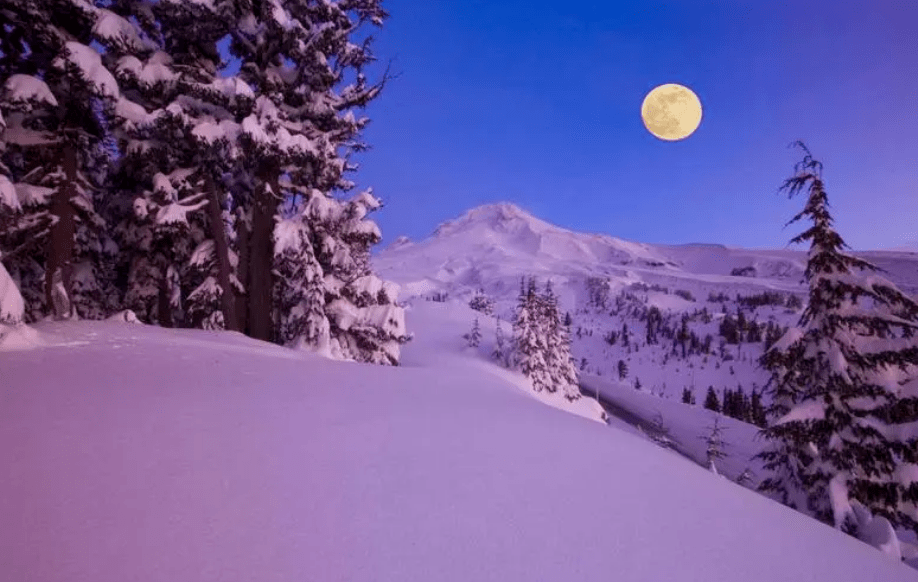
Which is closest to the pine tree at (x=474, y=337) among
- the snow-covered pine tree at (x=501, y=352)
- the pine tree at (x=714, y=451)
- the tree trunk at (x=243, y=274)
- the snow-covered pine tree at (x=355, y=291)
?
the snow-covered pine tree at (x=501, y=352)

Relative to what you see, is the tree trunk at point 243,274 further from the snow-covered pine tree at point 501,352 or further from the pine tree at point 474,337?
the pine tree at point 474,337

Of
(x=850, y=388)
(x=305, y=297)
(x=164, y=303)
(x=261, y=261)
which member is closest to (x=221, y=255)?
(x=261, y=261)

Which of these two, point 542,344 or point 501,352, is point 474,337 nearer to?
point 501,352

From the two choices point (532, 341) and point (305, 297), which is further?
point (532, 341)

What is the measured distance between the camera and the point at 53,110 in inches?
434

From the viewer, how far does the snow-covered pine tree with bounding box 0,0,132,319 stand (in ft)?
33.2

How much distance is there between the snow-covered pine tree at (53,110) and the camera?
10.1 m

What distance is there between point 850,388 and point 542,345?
118 ft

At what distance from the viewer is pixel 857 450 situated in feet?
38.6

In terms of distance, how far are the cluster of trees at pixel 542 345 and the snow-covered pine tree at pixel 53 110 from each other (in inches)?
1517

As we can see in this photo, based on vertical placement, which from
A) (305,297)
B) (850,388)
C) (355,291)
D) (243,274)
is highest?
(243,274)

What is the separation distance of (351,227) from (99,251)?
896 centimetres

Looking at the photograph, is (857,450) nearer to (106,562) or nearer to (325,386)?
(325,386)

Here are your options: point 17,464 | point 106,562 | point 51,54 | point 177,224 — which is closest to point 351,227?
point 177,224
